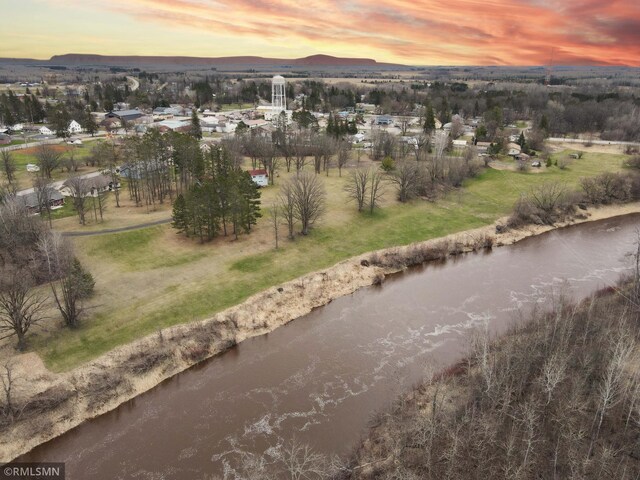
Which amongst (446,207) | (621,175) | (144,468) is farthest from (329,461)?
(621,175)

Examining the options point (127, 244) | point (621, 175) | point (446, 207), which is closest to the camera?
point (127, 244)

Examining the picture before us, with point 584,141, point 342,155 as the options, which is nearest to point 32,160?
point 342,155

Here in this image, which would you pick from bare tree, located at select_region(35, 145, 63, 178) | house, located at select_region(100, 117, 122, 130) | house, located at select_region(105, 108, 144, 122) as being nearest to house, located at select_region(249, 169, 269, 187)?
bare tree, located at select_region(35, 145, 63, 178)

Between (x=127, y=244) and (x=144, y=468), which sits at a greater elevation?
(x=127, y=244)

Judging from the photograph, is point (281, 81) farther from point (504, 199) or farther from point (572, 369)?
point (572, 369)

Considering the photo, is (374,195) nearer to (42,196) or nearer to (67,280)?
(67,280)

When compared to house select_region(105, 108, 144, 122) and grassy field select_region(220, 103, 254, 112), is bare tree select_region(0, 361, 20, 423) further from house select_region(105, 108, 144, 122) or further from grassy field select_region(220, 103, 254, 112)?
grassy field select_region(220, 103, 254, 112)

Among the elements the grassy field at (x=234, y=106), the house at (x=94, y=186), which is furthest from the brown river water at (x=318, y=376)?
the grassy field at (x=234, y=106)
